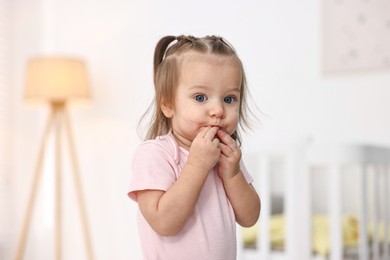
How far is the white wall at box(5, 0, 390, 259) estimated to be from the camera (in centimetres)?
262

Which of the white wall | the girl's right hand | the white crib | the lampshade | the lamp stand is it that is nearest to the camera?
the girl's right hand

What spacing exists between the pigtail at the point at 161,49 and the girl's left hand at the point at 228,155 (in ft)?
0.44

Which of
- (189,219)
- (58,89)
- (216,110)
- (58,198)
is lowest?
(58,198)

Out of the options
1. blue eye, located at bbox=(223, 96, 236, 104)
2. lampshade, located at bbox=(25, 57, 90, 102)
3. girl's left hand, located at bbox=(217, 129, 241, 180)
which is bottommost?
girl's left hand, located at bbox=(217, 129, 241, 180)

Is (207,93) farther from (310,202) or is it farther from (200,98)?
(310,202)

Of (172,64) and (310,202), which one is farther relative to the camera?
(310,202)

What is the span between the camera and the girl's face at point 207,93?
73 centimetres

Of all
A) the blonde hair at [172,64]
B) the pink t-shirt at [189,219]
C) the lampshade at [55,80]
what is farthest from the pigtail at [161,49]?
the lampshade at [55,80]

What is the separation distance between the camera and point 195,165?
714 millimetres

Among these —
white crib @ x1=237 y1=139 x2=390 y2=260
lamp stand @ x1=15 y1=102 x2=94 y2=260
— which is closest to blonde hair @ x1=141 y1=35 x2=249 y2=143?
white crib @ x1=237 y1=139 x2=390 y2=260

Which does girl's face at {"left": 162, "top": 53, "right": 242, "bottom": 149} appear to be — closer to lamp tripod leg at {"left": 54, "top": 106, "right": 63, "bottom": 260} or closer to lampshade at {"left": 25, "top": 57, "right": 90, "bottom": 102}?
lampshade at {"left": 25, "top": 57, "right": 90, "bottom": 102}

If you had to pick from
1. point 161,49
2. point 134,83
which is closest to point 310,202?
point 161,49

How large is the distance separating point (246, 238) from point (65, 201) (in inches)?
62.6

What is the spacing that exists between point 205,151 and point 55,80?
8.04 ft
